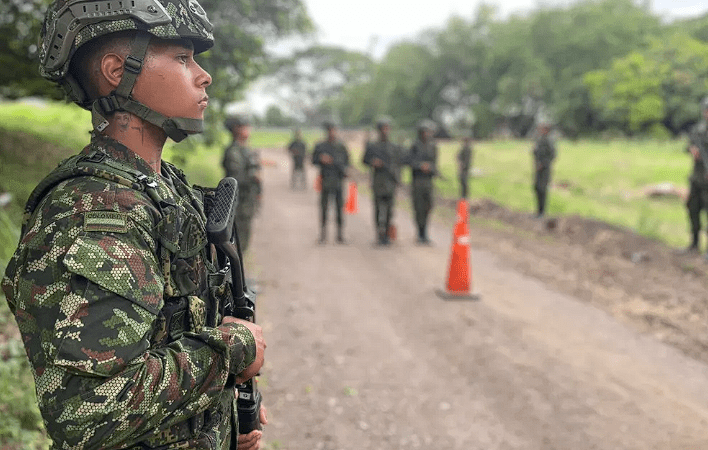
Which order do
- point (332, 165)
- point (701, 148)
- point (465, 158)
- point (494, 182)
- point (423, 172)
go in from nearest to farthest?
point (701, 148) → point (332, 165) → point (423, 172) → point (465, 158) → point (494, 182)

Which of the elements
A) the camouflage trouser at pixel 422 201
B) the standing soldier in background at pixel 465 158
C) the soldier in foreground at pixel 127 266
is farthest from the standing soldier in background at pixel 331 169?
the soldier in foreground at pixel 127 266

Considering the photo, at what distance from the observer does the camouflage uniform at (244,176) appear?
7917mm

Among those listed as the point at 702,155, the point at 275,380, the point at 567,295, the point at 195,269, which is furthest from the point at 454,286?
the point at 195,269

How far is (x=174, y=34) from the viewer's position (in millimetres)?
1576

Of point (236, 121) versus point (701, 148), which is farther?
point (701, 148)

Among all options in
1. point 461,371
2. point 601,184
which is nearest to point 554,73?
point 601,184

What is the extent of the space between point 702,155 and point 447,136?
43.3m

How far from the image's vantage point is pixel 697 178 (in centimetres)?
993

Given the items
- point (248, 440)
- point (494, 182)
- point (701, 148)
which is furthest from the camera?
point (494, 182)

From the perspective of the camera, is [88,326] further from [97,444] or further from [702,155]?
[702,155]

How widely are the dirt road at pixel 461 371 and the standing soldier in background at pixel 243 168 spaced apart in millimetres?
957

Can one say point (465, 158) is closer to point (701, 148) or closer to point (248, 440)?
point (701, 148)

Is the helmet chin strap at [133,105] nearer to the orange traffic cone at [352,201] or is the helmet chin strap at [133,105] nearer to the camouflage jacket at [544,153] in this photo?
the orange traffic cone at [352,201]

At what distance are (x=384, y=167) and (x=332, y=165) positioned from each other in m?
0.94
